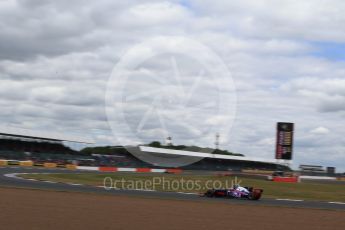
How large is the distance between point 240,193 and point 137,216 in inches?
446

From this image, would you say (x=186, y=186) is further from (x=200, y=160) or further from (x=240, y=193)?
(x=200, y=160)

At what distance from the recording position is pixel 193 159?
318ft

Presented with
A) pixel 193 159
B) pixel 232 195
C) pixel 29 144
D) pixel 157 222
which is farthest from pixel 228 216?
pixel 193 159

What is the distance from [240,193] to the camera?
83.1ft

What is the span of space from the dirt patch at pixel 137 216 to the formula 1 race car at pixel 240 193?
5.48 metres

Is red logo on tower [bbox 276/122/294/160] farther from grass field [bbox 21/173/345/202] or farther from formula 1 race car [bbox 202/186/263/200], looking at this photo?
formula 1 race car [bbox 202/186/263/200]

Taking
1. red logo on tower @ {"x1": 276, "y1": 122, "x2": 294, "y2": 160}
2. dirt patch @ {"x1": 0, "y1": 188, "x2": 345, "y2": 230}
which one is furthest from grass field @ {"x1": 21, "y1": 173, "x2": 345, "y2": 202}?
red logo on tower @ {"x1": 276, "y1": 122, "x2": 294, "y2": 160}

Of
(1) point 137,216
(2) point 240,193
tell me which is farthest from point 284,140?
(1) point 137,216

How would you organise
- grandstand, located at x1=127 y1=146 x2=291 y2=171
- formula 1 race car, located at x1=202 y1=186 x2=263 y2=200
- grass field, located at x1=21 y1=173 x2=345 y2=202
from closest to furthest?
formula 1 race car, located at x1=202 y1=186 x2=263 y2=200 → grass field, located at x1=21 y1=173 x2=345 y2=202 → grandstand, located at x1=127 y1=146 x2=291 y2=171

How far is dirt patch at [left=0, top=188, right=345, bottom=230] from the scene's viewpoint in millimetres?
12695

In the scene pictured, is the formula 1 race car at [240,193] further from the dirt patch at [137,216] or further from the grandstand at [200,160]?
the grandstand at [200,160]

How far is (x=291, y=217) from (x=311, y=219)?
65cm

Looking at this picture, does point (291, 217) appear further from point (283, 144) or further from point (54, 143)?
point (54, 143)

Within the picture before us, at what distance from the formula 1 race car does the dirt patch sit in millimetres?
5480
